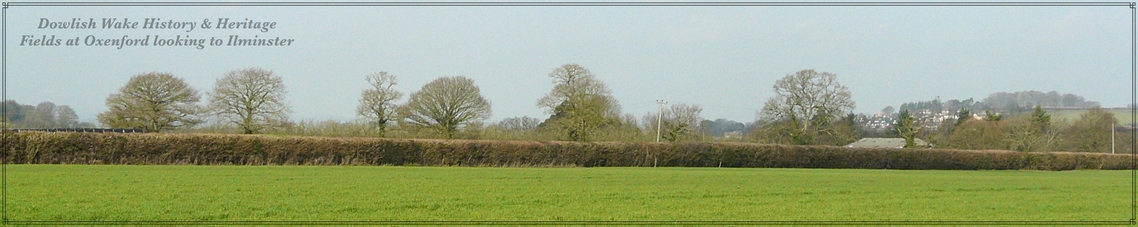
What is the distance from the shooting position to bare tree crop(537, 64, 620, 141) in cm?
4534

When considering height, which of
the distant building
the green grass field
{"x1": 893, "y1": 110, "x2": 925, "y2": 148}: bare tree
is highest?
{"x1": 893, "y1": 110, "x2": 925, "y2": 148}: bare tree

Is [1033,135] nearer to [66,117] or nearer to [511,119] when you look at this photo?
[511,119]

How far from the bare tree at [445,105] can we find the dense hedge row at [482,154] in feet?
18.7

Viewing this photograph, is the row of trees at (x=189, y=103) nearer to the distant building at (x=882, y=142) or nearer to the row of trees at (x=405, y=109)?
the row of trees at (x=405, y=109)

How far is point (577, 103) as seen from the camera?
150 feet

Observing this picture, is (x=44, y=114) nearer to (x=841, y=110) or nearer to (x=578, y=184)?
(x=578, y=184)

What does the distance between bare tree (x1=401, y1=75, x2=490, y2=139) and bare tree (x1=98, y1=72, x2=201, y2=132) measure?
9.83 meters

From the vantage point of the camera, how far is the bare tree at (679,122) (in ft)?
168

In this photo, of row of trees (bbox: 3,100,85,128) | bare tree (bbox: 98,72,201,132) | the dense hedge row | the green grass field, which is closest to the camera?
the green grass field

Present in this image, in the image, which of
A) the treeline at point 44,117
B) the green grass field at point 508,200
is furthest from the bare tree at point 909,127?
the treeline at point 44,117

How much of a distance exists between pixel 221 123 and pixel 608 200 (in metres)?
25.8

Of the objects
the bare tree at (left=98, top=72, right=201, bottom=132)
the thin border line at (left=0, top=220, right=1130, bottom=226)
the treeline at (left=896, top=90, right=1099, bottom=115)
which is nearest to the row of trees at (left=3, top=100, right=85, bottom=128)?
the bare tree at (left=98, top=72, right=201, bottom=132)

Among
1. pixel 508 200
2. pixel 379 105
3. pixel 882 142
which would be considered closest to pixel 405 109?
pixel 379 105

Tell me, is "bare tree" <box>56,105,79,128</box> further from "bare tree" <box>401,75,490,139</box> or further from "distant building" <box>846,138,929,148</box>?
"distant building" <box>846,138,929,148</box>
